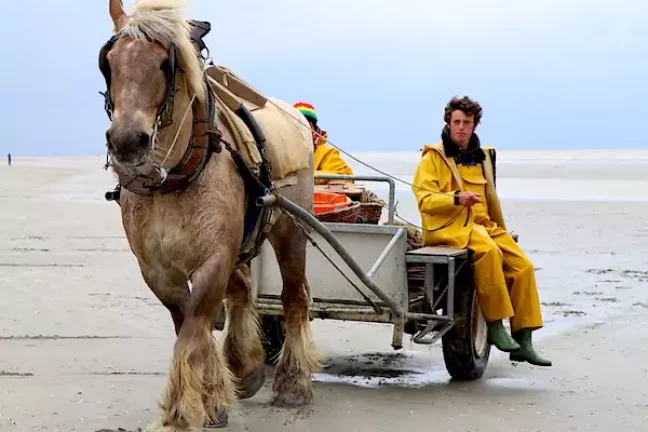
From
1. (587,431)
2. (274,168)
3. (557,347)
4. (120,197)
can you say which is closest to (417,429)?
(587,431)

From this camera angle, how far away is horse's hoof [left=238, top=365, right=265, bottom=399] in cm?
645

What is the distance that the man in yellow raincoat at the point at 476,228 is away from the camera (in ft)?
23.9

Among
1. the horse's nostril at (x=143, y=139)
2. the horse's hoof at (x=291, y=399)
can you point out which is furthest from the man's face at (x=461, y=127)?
the horse's nostril at (x=143, y=139)

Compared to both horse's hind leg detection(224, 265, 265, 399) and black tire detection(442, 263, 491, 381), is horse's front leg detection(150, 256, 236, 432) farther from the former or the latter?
black tire detection(442, 263, 491, 381)

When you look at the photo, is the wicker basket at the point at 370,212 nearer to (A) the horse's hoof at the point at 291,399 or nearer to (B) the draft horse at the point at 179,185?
(A) the horse's hoof at the point at 291,399

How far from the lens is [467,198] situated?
23.5 feet

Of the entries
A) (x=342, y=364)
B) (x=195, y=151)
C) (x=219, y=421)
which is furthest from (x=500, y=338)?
(x=195, y=151)

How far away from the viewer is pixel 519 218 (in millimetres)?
22109

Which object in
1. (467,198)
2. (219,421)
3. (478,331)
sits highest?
(467,198)

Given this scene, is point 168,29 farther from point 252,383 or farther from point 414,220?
point 414,220

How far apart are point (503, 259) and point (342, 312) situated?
1215mm

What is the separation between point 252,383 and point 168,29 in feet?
7.77

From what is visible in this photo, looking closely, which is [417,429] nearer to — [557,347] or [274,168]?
Result: [274,168]

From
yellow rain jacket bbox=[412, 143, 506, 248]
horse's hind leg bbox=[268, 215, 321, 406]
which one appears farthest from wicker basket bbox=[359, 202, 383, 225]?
horse's hind leg bbox=[268, 215, 321, 406]
